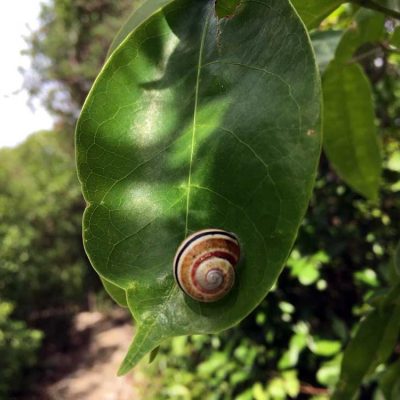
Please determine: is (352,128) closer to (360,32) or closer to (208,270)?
(360,32)

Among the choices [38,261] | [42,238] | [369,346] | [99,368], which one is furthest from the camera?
[42,238]

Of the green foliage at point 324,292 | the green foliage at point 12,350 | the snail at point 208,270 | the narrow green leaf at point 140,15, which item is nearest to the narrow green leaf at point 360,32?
the green foliage at point 324,292

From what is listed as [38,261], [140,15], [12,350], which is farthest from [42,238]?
[140,15]

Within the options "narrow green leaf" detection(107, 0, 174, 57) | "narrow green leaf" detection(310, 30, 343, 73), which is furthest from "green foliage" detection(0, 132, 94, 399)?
"narrow green leaf" detection(107, 0, 174, 57)

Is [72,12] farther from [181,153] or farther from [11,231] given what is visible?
[181,153]

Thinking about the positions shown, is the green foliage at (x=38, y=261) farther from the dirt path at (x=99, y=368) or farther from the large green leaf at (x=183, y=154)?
the large green leaf at (x=183, y=154)

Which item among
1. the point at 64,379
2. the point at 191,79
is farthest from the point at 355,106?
the point at 64,379

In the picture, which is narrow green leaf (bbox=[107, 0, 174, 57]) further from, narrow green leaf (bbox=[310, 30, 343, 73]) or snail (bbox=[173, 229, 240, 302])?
narrow green leaf (bbox=[310, 30, 343, 73])
